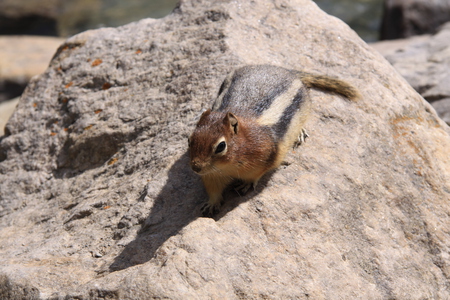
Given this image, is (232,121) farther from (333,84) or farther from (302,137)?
(333,84)

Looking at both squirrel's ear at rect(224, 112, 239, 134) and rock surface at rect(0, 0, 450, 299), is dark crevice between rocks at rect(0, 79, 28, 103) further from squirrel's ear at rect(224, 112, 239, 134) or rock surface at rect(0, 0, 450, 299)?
squirrel's ear at rect(224, 112, 239, 134)

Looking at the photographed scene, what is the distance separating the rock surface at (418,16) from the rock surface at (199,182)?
7203 mm

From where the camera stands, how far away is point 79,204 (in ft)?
16.2

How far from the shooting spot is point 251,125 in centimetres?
429

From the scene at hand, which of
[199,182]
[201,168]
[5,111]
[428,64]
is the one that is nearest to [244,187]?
[199,182]

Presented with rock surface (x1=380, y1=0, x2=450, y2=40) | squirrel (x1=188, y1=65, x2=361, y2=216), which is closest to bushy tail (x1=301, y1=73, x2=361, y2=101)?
squirrel (x1=188, y1=65, x2=361, y2=216)

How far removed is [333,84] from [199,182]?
172cm

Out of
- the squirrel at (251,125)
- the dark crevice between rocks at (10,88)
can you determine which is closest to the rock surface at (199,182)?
the squirrel at (251,125)

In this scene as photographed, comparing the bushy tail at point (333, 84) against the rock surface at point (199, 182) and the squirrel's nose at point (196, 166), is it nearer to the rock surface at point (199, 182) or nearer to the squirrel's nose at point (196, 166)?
the rock surface at point (199, 182)

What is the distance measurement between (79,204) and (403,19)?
10.2 meters

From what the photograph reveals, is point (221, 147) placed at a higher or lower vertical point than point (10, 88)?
higher

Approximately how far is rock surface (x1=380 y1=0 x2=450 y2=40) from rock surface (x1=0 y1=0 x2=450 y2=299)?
23.6 feet

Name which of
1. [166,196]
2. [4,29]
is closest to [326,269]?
[166,196]

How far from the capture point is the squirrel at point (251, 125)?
395cm
